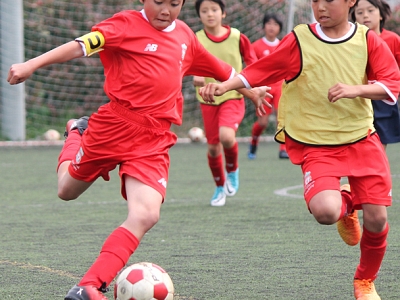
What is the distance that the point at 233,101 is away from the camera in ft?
24.7

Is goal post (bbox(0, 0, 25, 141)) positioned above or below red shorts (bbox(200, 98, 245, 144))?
below

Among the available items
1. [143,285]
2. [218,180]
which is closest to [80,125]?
[143,285]

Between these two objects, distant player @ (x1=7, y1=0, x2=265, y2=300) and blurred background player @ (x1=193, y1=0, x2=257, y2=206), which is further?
blurred background player @ (x1=193, y1=0, x2=257, y2=206)

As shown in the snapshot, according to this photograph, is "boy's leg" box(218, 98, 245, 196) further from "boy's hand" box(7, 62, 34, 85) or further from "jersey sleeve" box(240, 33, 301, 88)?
"boy's hand" box(7, 62, 34, 85)

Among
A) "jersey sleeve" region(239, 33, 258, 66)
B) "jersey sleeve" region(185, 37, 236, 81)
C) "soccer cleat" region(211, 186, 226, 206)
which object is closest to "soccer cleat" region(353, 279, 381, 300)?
"jersey sleeve" region(185, 37, 236, 81)

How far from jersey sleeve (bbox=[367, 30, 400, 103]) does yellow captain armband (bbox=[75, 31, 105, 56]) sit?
4.17ft

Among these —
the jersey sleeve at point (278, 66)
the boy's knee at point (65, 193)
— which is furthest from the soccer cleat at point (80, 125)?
the jersey sleeve at point (278, 66)

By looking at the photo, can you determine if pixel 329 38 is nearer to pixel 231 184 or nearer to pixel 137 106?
pixel 137 106

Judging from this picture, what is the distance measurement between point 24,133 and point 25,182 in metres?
4.46

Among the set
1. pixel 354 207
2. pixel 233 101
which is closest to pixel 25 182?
pixel 233 101

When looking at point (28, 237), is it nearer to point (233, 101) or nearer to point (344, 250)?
point (344, 250)

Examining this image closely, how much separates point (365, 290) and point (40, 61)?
177 cm

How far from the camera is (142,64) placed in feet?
13.2

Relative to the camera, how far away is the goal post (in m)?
12.9
